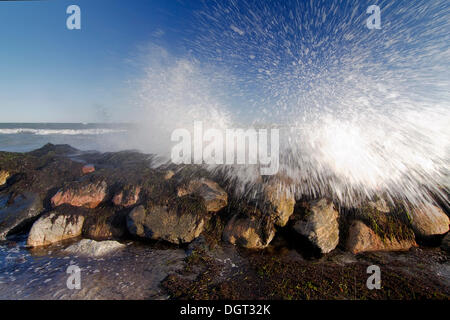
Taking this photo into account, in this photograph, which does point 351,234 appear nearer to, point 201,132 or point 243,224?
point 243,224

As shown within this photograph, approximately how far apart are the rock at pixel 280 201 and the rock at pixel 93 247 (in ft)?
13.4

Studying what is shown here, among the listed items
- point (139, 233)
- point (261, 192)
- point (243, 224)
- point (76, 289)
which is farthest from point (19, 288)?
point (261, 192)

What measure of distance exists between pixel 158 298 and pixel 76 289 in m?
1.56

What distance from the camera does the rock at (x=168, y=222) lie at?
493 centimetres

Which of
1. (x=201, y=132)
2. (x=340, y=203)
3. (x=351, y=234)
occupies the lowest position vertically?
(x=351, y=234)

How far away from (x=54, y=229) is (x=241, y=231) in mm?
4960

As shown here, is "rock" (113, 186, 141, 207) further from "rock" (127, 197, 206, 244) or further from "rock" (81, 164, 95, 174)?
"rock" (81, 164, 95, 174)

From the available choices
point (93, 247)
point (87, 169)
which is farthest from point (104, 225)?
point (87, 169)

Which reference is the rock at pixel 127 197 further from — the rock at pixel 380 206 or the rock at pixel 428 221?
the rock at pixel 428 221

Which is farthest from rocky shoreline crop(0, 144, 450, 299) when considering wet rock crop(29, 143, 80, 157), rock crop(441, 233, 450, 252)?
wet rock crop(29, 143, 80, 157)

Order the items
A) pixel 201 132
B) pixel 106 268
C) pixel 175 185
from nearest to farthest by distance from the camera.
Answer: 1. pixel 106 268
2. pixel 175 185
3. pixel 201 132

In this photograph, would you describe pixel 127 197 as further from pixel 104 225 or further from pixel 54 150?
pixel 54 150

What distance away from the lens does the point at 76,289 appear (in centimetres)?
337

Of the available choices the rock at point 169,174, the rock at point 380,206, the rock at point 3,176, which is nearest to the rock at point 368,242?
the rock at point 380,206
